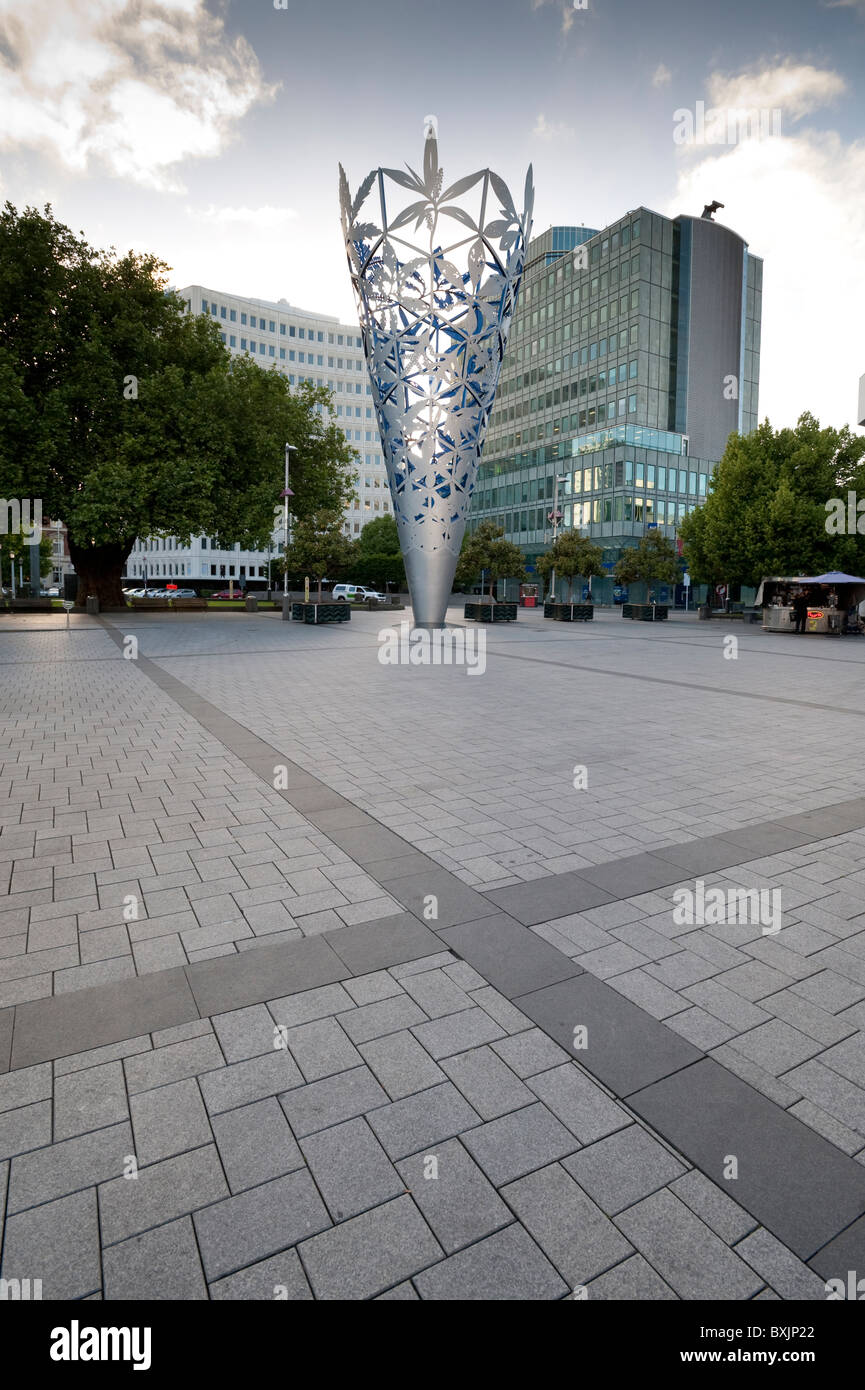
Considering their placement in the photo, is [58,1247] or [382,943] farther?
[382,943]

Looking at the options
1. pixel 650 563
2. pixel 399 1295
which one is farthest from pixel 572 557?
pixel 399 1295

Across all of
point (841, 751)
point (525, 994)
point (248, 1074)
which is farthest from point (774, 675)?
point (248, 1074)

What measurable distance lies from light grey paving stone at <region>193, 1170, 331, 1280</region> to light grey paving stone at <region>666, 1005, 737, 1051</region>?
186 cm

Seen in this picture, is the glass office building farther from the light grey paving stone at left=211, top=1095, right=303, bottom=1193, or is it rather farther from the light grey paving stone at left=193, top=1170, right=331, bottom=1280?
the light grey paving stone at left=193, top=1170, right=331, bottom=1280

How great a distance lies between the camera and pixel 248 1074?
3.12 metres

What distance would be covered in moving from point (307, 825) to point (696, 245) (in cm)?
8906

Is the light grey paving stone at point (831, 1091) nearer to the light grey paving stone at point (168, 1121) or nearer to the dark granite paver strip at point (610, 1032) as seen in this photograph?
the dark granite paver strip at point (610, 1032)

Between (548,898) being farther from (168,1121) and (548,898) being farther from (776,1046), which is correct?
(168,1121)

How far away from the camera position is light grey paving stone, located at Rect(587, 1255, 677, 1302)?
2.17 metres

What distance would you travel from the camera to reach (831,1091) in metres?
3.08

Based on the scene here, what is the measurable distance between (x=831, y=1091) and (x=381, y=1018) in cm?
199

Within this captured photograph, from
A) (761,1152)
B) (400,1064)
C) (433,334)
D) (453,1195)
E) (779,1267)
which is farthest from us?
(433,334)

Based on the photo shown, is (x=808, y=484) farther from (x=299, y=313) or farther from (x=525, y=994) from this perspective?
(x=299, y=313)

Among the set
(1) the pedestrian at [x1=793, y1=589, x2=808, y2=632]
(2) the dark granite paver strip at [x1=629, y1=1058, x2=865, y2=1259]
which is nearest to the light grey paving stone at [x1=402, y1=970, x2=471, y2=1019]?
(2) the dark granite paver strip at [x1=629, y1=1058, x2=865, y2=1259]
